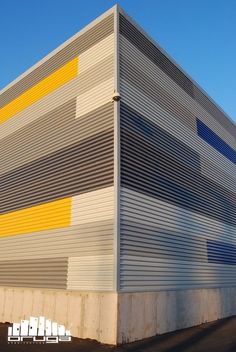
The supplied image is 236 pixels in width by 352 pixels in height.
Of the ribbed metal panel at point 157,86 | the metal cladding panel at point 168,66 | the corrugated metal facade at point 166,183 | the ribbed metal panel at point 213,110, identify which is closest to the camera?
the corrugated metal facade at point 166,183

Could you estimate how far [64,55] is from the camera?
17422mm

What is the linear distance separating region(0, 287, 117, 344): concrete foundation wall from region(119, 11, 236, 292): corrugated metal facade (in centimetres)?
102

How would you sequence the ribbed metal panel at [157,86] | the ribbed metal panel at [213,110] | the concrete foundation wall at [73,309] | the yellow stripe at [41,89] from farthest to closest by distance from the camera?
the ribbed metal panel at [213,110] < the yellow stripe at [41,89] < the ribbed metal panel at [157,86] < the concrete foundation wall at [73,309]

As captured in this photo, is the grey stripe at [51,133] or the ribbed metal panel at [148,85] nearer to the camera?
the grey stripe at [51,133]

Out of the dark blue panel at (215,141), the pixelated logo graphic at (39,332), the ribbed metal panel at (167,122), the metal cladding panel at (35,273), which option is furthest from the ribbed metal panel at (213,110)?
the pixelated logo graphic at (39,332)

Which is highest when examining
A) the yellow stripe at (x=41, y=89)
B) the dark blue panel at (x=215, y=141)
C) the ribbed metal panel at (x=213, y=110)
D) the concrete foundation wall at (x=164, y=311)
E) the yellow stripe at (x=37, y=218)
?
the ribbed metal panel at (x=213, y=110)

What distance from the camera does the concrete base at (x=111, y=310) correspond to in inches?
446

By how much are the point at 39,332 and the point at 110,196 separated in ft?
18.7

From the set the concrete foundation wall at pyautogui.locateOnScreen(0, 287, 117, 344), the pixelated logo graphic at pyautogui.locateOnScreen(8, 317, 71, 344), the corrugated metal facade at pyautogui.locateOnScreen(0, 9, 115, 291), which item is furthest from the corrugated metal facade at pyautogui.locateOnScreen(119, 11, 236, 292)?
the pixelated logo graphic at pyautogui.locateOnScreen(8, 317, 71, 344)

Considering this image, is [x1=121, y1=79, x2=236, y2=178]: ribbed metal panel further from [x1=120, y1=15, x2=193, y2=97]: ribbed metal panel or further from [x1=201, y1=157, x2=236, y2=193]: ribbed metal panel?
[x1=120, y1=15, x2=193, y2=97]: ribbed metal panel

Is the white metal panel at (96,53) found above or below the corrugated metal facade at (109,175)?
above

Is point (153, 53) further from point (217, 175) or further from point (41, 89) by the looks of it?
point (217, 175)

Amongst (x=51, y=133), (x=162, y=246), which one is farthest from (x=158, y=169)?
(x=51, y=133)

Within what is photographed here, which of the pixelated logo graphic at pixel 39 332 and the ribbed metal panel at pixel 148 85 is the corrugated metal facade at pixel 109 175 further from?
the pixelated logo graphic at pixel 39 332
